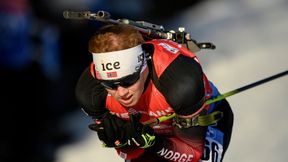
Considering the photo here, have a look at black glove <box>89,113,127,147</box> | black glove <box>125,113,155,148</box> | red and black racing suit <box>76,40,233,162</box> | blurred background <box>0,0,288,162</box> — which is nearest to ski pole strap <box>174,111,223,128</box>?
red and black racing suit <box>76,40,233,162</box>

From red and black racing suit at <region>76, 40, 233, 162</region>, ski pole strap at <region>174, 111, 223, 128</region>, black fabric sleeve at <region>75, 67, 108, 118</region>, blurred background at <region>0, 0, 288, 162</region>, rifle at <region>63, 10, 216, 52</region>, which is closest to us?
rifle at <region>63, 10, 216, 52</region>

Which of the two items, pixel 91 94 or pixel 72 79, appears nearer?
pixel 91 94

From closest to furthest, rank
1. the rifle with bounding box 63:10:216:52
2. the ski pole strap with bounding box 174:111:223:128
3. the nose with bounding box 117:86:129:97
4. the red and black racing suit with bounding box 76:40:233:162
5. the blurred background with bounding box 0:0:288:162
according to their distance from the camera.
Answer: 1. the rifle with bounding box 63:10:216:52
2. the nose with bounding box 117:86:129:97
3. the red and black racing suit with bounding box 76:40:233:162
4. the ski pole strap with bounding box 174:111:223:128
5. the blurred background with bounding box 0:0:288:162

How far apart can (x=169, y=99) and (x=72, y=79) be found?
3085 millimetres

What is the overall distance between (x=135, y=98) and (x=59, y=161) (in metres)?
2.60

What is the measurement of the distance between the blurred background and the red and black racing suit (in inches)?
71.4

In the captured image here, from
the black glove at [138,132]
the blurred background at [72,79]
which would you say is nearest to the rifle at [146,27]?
the black glove at [138,132]

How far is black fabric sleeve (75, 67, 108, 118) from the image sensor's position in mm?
4754

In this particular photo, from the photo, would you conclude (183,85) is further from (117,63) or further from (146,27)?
(146,27)

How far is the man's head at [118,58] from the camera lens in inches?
165

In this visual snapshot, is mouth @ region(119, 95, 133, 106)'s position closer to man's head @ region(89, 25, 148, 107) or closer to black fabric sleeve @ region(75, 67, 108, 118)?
man's head @ region(89, 25, 148, 107)

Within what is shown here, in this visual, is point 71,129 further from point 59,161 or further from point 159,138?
point 159,138

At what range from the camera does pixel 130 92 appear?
4355 mm

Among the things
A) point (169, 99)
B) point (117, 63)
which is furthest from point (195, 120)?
point (117, 63)
